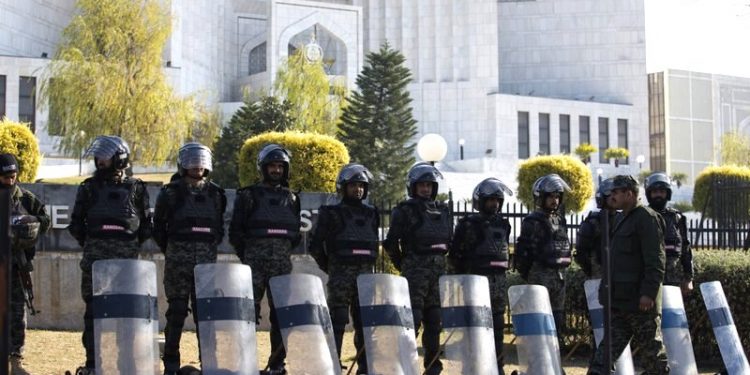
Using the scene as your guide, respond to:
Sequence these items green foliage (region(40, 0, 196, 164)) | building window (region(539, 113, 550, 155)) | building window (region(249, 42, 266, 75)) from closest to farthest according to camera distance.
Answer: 1. green foliage (region(40, 0, 196, 164))
2. building window (region(249, 42, 266, 75))
3. building window (region(539, 113, 550, 155))

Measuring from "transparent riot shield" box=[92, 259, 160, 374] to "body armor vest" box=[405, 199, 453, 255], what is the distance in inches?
142

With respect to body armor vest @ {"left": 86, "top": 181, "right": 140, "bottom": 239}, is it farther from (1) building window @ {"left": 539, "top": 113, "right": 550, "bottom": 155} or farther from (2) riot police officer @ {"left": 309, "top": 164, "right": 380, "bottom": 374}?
(1) building window @ {"left": 539, "top": 113, "right": 550, "bottom": 155}

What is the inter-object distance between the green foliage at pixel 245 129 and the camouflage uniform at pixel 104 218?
3109 centimetres

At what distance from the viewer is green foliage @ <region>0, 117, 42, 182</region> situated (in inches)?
720

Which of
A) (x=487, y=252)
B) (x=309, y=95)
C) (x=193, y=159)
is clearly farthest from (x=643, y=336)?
(x=309, y=95)

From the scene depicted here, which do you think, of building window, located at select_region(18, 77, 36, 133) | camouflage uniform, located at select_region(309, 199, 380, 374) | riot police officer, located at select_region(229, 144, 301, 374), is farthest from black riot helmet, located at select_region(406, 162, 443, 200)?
building window, located at select_region(18, 77, 36, 133)

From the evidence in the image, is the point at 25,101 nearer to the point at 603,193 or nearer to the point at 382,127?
the point at 382,127

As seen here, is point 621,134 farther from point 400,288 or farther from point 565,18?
point 400,288

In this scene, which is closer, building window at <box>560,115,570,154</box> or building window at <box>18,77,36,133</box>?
building window at <box>18,77,36,133</box>

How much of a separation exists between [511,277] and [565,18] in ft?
204

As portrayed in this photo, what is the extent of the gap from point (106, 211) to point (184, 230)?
26.1 inches

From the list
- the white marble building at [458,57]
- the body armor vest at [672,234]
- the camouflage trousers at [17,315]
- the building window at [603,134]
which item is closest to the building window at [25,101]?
the white marble building at [458,57]

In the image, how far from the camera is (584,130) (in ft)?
234

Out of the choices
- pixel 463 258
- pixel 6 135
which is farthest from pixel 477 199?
pixel 6 135
